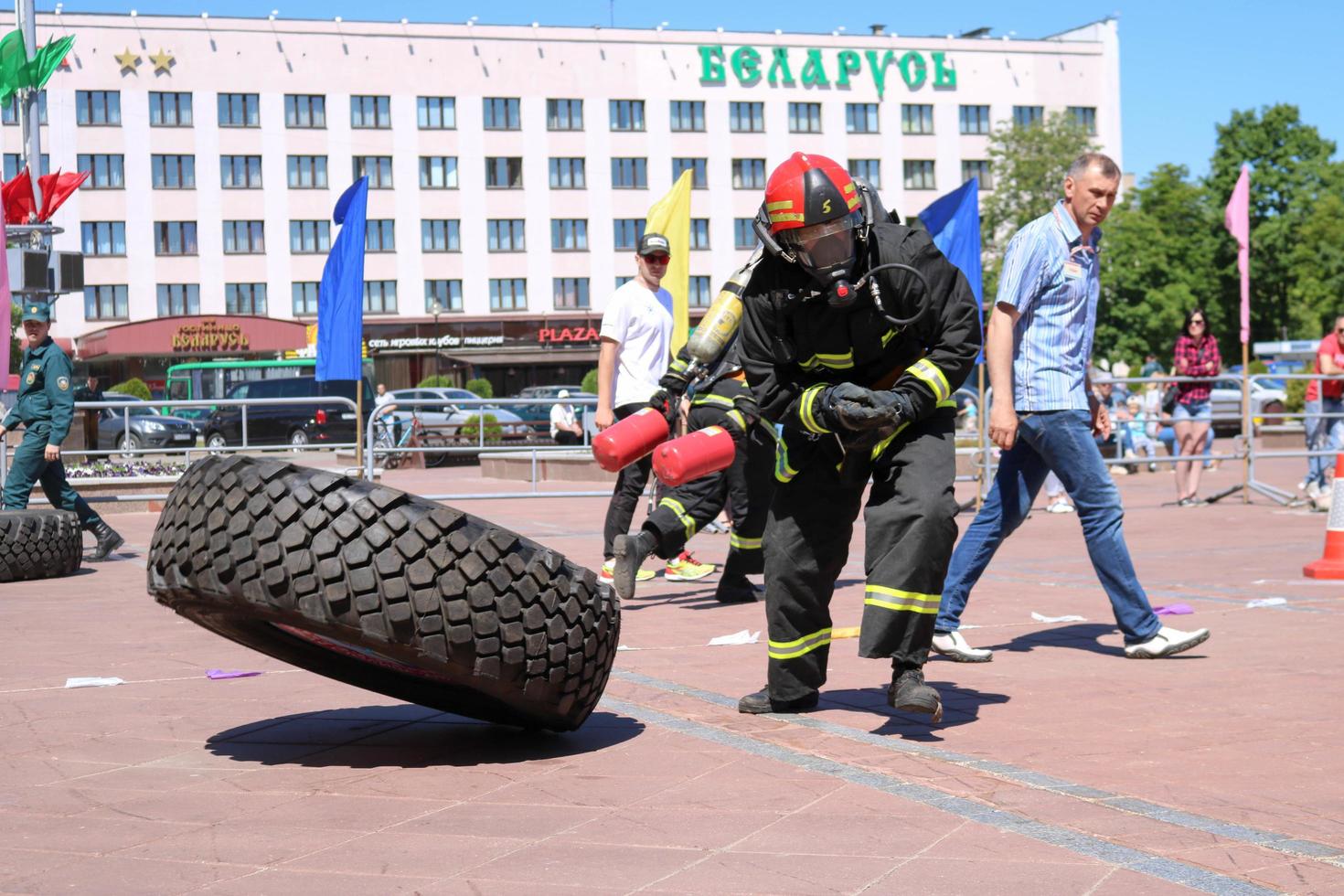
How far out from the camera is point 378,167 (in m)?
71.6

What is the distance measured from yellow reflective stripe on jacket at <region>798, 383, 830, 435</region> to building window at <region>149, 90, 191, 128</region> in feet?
223

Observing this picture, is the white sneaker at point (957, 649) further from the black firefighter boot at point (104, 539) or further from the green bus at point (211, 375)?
the green bus at point (211, 375)

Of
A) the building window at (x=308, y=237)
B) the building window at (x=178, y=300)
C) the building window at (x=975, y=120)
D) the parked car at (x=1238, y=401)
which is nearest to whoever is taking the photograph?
the parked car at (x=1238, y=401)

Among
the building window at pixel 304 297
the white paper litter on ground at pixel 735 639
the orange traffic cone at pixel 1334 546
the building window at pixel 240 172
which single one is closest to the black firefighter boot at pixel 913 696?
the white paper litter on ground at pixel 735 639

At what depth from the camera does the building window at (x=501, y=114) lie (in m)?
72.1

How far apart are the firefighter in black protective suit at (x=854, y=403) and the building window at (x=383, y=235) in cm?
6773

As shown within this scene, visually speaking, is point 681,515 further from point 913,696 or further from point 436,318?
point 436,318

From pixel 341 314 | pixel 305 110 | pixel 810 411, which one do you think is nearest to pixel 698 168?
pixel 305 110

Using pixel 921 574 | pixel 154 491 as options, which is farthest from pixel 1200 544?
pixel 154 491

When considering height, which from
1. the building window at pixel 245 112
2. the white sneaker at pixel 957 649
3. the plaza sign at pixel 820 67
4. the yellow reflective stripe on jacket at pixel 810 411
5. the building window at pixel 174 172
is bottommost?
the white sneaker at pixel 957 649

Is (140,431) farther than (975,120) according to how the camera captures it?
No

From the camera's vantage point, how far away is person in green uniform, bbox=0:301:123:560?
11.7 metres

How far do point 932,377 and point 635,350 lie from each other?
4.49 m

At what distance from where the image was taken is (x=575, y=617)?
467cm
